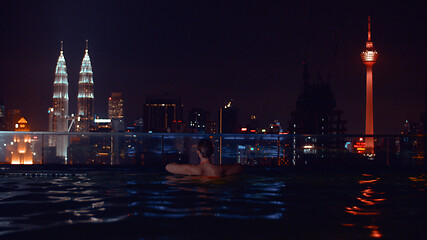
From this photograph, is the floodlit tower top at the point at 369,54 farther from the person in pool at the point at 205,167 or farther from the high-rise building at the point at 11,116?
the person in pool at the point at 205,167

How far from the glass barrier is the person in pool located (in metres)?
1.72

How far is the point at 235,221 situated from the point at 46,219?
2403 mm

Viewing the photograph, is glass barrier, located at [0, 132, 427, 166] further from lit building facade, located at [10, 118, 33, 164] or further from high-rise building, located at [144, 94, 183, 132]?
high-rise building, located at [144, 94, 183, 132]

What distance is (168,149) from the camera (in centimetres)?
1346

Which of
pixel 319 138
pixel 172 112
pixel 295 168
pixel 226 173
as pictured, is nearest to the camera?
pixel 226 173

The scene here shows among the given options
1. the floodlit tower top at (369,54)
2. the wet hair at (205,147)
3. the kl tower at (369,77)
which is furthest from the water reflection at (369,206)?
the floodlit tower top at (369,54)

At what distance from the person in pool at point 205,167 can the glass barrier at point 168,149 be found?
172 centimetres

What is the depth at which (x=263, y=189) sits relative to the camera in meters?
8.83

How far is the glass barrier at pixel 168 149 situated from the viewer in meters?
12.8

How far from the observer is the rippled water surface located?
5.02 metres

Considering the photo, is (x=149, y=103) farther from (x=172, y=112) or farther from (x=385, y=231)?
(x=385, y=231)

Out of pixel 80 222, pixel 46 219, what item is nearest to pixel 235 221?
pixel 80 222

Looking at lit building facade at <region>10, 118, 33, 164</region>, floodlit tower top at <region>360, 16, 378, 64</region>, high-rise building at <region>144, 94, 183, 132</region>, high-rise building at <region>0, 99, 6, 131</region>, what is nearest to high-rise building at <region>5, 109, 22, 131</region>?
high-rise building at <region>0, 99, 6, 131</region>

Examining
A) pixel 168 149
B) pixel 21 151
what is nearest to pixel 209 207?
pixel 168 149
